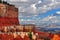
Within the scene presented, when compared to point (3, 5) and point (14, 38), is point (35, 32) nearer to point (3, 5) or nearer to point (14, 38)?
point (14, 38)

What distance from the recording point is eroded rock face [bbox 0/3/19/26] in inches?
330

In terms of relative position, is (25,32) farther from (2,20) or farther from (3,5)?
(3,5)

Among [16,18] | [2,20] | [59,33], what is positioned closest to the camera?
[59,33]

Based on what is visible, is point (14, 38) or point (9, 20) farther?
point (9, 20)

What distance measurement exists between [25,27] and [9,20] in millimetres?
1375

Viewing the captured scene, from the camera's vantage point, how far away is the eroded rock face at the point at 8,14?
839cm

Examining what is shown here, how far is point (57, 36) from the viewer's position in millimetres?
6707

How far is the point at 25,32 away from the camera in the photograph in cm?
663

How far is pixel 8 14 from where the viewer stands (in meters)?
9.13

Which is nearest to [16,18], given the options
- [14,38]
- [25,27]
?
[25,27]

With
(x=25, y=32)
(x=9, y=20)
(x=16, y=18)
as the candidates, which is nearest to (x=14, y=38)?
(x=25, y=32)

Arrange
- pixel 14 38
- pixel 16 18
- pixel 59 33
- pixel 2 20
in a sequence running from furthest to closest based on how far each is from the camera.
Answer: pixel 16 18, pixel 2 20, pixel 59 33, pixel 14 38

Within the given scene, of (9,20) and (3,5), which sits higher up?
(3,5)

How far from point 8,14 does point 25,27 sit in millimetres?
2238
